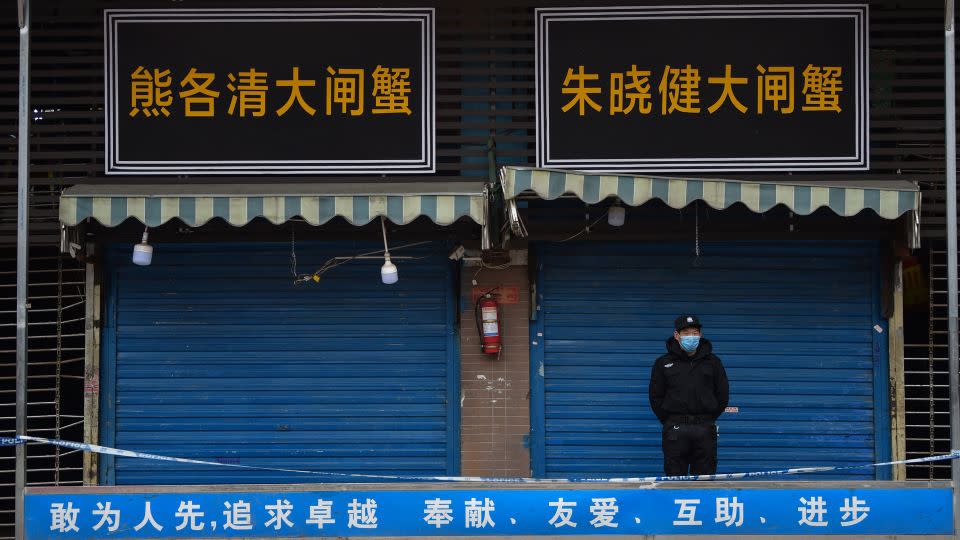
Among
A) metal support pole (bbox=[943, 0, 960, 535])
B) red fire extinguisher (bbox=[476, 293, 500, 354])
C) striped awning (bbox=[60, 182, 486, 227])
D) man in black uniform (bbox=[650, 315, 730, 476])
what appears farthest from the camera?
red fire extinguisher (bbox=[476, 293, 500, 354])

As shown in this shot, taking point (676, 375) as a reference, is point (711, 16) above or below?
above

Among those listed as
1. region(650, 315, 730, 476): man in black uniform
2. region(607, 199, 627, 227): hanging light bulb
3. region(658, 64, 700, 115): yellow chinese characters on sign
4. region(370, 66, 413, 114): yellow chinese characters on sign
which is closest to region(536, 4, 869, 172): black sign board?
region(658, 64, 700, 115): yellow chinese characters on sign

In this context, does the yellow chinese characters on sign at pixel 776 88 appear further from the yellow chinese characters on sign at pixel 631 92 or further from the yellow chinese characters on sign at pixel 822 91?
the yellow chinese characters on sign at pixel 631 92

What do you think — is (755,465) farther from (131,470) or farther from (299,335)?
(131,470)

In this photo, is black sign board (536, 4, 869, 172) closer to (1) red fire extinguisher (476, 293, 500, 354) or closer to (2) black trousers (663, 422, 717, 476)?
(1) red fire extinguisher (476, 293, 500, 354)

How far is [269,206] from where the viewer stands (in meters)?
8.93

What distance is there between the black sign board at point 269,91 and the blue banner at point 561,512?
139 inches

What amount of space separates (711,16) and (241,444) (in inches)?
234

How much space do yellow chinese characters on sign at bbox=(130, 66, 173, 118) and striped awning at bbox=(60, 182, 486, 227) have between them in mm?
1227

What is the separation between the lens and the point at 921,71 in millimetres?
10086

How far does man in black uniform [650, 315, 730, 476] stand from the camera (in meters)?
9.02

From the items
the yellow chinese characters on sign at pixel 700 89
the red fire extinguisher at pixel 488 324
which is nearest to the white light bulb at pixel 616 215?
the yellow chinese characters on sign at pixel 700 89

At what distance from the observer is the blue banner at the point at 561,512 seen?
7449mm

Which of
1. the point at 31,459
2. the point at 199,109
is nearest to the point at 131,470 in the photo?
the point at 31,459
